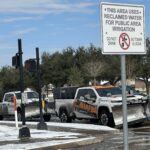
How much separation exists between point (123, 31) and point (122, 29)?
3cm

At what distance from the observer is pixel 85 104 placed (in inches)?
920

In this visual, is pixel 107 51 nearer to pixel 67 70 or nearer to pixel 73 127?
pixel 73 127

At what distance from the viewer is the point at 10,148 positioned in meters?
13.8

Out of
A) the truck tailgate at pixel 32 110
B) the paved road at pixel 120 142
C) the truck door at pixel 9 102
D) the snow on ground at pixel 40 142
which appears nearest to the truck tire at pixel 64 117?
the truck tailgate at pixel 32 110

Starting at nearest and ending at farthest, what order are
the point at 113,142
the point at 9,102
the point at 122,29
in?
the point at 122,29 < the point at 113,142 < the point at 9,102

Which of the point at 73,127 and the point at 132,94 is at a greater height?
the point at 132,94

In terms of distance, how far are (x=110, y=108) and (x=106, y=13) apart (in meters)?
15.4

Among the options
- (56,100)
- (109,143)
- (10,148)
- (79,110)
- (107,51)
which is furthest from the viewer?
(56,100)

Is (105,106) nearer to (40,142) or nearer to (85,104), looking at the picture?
(85,104)

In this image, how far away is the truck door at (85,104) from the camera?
22.8 meters

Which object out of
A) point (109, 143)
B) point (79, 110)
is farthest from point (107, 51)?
point (79, 110)

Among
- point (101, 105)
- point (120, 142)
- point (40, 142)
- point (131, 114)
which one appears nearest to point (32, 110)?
point (101, 105)

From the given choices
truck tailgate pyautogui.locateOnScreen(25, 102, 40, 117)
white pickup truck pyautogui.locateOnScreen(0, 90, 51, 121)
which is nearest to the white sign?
white pickup truck pyautogui.locateOnScreen(0, 90, 51, 121)

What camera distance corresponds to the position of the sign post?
5926mm
